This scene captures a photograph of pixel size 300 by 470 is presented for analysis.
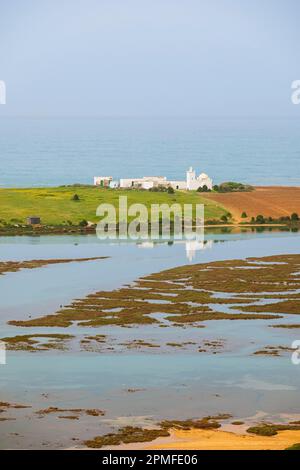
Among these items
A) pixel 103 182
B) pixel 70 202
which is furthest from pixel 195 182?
pixel 70 202

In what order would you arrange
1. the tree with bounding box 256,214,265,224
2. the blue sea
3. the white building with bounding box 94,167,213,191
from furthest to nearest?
the blue sea, the white building with bounding box 94,167,213,191, the tree with bounding box 256,214,265,224

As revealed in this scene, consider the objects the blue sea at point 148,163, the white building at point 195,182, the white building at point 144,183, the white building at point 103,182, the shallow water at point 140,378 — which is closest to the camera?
the shallow water at point 140,378

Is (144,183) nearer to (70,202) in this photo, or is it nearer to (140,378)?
(70,202)

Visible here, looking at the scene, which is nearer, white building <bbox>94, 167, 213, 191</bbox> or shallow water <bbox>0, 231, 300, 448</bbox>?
shallow water <bbox>0, 231, 300, 448</bbox>

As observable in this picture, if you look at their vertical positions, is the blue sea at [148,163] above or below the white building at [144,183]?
above

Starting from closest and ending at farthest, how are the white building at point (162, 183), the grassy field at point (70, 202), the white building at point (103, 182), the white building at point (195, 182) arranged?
the grassy field at point (70, 202), the white building at point (162, 183), the white building at point (195, 182), the white building at point (103, 182)

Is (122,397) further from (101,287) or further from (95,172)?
(95,172)

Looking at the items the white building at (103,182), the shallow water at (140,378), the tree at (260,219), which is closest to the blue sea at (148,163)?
the white building at (103,182)

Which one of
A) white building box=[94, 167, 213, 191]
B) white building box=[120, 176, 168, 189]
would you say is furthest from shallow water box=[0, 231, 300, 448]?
white building box=[94, 167, 213, 191]

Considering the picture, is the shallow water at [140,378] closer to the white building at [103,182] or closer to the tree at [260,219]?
the tree at [260,219]

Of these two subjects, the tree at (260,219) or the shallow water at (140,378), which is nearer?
the shallow water at (140,378)

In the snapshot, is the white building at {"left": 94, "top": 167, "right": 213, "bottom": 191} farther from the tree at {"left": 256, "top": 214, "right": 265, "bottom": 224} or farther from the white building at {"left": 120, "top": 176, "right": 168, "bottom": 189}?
the tree at {"left": 256, "top": 214, "right": 265, "bottom": 224}
